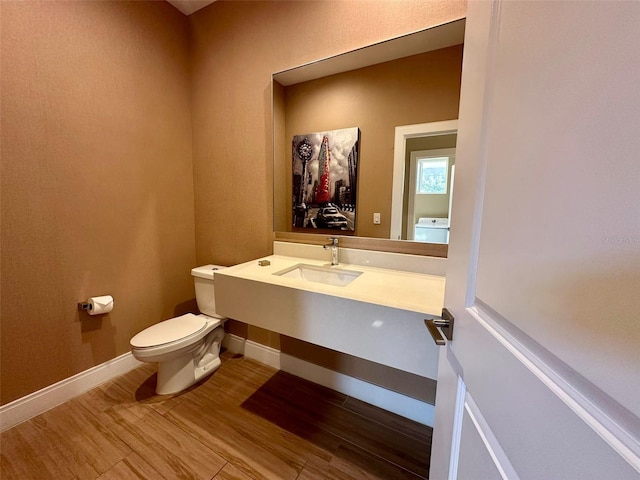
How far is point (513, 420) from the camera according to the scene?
0.38 metres

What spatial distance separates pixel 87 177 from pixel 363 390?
7.12 ft

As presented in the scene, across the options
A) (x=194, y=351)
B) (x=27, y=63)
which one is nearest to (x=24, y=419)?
(x=194, y=351)

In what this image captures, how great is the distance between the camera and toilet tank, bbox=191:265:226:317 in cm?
189

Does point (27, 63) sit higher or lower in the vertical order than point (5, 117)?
higher

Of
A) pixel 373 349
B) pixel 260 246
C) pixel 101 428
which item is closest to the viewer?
pixel 373 349

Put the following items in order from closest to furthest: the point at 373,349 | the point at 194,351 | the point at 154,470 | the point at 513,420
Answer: the point at 513,420 < the point at 373,349 < the point at 154,470 < the point at 194,351

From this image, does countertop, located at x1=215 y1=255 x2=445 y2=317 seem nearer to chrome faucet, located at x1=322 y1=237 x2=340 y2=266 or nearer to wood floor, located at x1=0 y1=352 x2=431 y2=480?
chrome faucet, located at x1=322 y1=237 x2=340 y2=266

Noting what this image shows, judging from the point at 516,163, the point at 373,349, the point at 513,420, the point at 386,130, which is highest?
the point at 386,130

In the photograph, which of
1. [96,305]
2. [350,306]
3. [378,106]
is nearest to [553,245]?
[350,306]

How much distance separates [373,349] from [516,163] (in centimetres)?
77

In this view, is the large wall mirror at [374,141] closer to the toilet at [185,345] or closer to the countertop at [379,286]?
the countertop at [379,286]

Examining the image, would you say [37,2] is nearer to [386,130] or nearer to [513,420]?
[386,130]

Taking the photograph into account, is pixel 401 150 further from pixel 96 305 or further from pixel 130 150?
pixel 96 305

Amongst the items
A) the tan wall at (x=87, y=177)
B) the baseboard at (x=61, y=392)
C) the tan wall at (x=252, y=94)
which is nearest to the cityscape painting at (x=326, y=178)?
the tan wall at (x=252, y=94)
